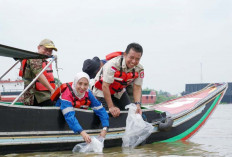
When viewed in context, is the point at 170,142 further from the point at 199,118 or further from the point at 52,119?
the point at 52,119

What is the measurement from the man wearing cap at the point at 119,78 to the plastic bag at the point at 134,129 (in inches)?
5.7

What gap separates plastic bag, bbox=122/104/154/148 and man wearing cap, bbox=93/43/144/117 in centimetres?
14

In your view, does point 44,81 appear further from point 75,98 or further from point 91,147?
point 91,147

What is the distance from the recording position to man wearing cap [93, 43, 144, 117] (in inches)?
206

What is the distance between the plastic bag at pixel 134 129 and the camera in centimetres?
558

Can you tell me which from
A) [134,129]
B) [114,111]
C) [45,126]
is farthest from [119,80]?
[45,126]

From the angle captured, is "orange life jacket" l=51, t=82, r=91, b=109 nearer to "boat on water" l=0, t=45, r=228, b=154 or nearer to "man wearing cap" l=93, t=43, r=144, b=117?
"boat on water" l=0, t=45, r=228, b=154

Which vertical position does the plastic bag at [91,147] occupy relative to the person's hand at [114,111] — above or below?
below

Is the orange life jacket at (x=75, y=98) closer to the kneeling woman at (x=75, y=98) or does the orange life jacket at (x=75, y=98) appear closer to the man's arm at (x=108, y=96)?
the kneeling woman at (x=75, y=98)

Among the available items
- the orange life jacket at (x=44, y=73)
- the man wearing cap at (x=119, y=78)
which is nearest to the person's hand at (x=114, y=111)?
the man wearing cap at (x=119, y=78)

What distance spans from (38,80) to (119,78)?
1188 mm

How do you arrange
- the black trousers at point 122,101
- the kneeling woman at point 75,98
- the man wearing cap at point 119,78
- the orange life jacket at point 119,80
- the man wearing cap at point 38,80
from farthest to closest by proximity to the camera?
the black trousers at point 122,101, the orange life jacket at point 119,80, the man wearing cap at point 119,78, the man wearing cap at point 38,80, the kneeling woman at point 75,98

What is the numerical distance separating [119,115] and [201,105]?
2.89 meters

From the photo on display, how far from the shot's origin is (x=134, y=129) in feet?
18.4
